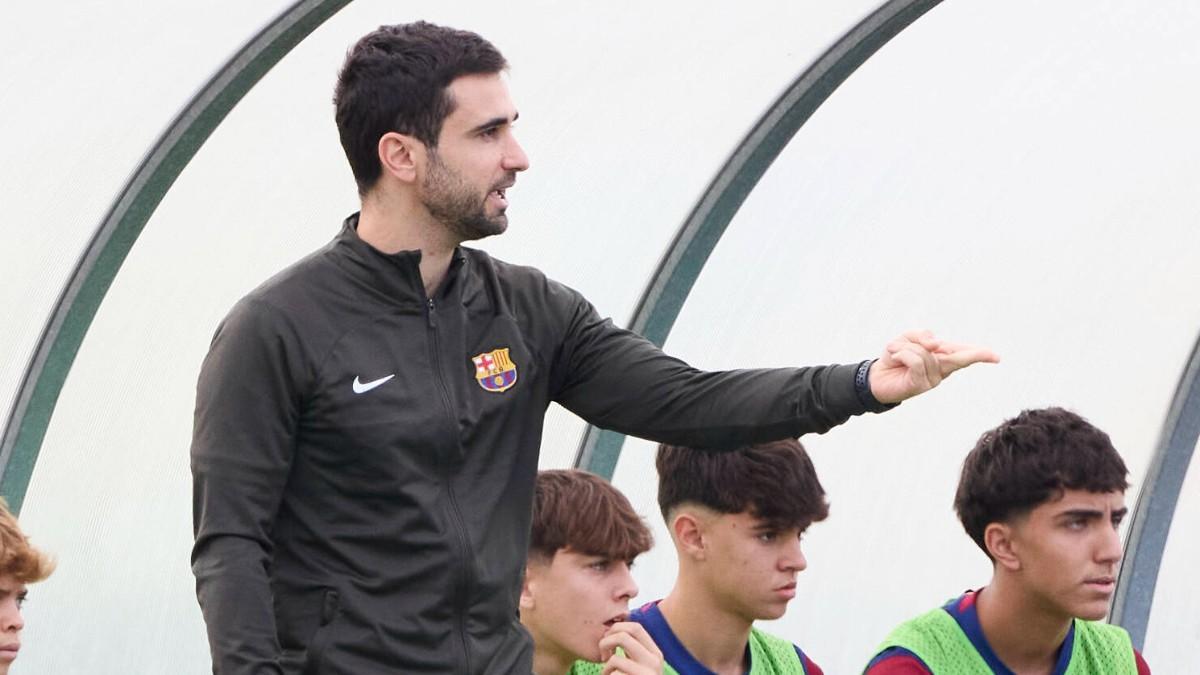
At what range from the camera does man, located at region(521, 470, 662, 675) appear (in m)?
4.92

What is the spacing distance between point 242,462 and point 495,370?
1.64ft

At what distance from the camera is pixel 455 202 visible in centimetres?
375

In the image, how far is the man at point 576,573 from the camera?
492 cm

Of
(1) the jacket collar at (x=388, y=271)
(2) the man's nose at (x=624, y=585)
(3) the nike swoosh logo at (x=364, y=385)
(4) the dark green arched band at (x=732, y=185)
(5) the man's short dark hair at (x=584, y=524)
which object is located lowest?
(2) the man's nose at (x=624, y=585)

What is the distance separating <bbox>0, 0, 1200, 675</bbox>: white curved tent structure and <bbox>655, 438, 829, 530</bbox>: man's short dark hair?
714 mm

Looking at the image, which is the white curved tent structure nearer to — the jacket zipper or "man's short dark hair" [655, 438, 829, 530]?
"man's short dark hair" [655, 438, 829, 530]

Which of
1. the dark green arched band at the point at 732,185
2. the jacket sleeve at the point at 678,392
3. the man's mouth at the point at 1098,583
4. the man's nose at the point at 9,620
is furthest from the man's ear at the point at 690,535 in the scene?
the man's nose at the point at 9,620

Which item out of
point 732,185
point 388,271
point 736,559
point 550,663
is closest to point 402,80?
point 388,271

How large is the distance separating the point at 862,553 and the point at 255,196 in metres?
2.12

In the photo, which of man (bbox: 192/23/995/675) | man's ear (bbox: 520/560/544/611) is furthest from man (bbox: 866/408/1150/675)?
man (bbox: 192/23/995/675)

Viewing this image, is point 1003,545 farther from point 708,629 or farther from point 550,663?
point 550,663

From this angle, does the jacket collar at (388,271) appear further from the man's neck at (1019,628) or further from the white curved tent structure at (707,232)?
the man's neck at (1019,628)

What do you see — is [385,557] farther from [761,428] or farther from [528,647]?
[761,428]

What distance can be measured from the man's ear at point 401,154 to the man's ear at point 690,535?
178 cm
